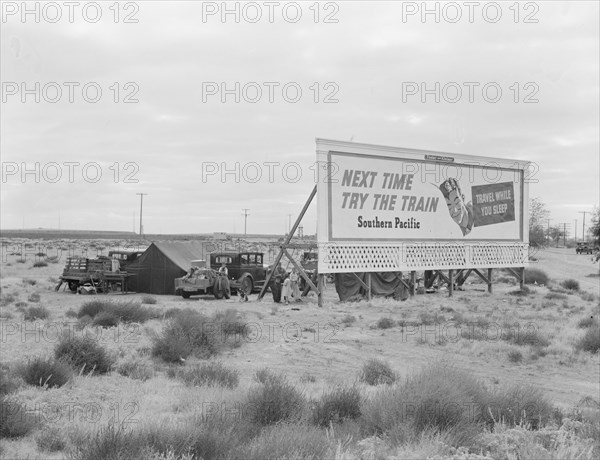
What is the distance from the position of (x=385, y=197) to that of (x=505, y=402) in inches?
646

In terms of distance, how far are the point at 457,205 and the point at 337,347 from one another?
14194 millimetres

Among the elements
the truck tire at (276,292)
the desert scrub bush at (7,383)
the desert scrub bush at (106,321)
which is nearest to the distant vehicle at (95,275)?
the truck tire at (276,292)

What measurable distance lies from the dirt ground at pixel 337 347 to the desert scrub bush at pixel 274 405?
3.51ft

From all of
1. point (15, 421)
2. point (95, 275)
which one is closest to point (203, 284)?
point (95, 275)

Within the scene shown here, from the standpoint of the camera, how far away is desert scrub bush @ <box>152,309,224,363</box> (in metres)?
12.7

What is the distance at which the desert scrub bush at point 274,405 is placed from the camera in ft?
26.3

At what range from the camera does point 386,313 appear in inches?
838

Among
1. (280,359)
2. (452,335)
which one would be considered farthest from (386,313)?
(280,359)

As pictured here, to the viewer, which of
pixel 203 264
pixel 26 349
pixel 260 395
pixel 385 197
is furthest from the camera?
pixel 203 264

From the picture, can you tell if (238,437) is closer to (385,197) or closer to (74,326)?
(74,326)

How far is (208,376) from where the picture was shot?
10578 millimetres

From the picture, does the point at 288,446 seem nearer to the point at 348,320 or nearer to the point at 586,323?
the point at 348,320

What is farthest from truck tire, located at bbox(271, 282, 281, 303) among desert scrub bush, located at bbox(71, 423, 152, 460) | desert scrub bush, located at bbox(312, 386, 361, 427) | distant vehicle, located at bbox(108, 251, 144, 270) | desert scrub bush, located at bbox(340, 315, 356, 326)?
desert scrub bush, located at bbox(71, 423, 152, 460)

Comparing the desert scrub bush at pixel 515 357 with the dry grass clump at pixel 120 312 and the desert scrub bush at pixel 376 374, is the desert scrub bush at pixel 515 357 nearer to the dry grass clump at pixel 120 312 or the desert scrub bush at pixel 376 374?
the desert scrub bush at pixel 376 374
